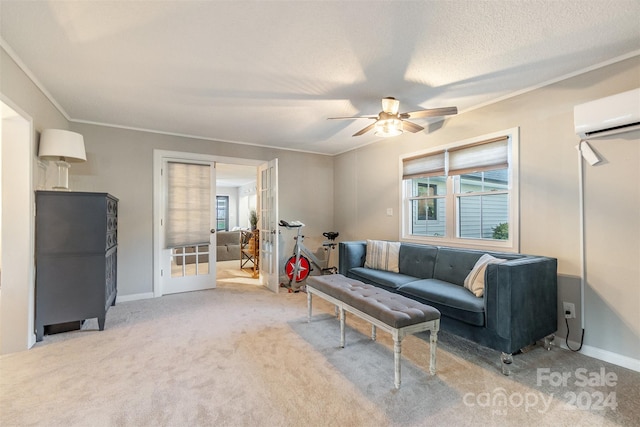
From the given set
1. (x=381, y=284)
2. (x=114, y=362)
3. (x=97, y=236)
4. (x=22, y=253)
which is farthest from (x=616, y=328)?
(x=22, y=253)

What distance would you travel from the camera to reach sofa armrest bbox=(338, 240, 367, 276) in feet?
12.7

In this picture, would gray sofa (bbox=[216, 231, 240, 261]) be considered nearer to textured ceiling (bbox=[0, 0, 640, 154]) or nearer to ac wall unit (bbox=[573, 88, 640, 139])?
textured ceiling (bbox=[0, 0, 640, 154])

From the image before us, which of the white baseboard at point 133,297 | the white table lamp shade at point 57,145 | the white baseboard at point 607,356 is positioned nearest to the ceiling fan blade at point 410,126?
the white baseboard at point 607,356

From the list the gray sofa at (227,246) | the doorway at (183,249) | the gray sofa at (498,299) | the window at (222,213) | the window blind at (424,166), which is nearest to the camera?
the gray sofa at (498,299)

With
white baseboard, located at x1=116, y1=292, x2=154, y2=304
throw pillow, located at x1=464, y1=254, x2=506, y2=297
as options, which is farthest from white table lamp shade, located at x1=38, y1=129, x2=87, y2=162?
throw pillow, located at x1=464, y1=254, x2=506, y2=297

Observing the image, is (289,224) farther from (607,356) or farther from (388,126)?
(607,356)

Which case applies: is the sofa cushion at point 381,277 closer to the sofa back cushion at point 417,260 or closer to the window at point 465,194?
the sofa back cushion at point 417,260

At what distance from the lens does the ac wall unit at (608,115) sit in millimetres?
2049

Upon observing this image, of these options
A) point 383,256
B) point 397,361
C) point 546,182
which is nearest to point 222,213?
point 383,256

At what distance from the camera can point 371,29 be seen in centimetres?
189

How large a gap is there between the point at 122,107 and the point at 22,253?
1.76 m

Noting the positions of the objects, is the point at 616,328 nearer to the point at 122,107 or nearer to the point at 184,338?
the point at 184,338

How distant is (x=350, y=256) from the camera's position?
387 cm

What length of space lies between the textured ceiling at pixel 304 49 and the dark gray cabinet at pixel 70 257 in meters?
1.14
